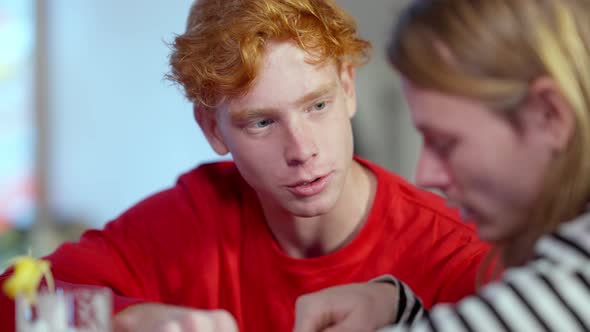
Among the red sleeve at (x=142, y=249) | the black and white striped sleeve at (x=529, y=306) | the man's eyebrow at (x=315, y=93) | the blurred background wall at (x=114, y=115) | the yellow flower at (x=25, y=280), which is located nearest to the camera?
the black and white striped sleeve at (x=529, y=306)

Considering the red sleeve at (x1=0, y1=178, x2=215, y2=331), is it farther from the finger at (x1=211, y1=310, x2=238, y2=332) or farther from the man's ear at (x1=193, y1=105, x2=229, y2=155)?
the finger at (x1=211, y1=310, x2=238, y2=332)

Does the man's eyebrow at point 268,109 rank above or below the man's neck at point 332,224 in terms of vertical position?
above

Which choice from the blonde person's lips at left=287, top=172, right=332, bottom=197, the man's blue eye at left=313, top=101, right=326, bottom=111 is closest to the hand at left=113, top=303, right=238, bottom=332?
the blonde person's lips at left=287, top=172, right=332, bottom=197

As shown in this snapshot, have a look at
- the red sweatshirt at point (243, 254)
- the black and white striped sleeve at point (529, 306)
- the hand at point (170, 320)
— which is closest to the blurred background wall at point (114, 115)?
the red sweatshirt at point (243, 254)

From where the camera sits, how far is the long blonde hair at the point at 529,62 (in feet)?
2.40

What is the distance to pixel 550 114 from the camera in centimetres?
74

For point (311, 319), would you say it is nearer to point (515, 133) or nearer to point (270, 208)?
point (515, 133)

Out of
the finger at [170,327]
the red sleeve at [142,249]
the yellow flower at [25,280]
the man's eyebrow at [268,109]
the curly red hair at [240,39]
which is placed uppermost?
the curly red hair at [240,39]

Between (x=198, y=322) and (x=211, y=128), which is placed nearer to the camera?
(x=198, y=322)

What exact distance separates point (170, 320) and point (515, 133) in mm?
465

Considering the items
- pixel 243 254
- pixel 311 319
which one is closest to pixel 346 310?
pixel 311 319

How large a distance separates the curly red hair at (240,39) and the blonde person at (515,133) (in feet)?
1.19

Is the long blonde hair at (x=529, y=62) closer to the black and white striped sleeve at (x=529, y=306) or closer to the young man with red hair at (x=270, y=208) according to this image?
the black and white striped sleeve at (x=529, y=306)

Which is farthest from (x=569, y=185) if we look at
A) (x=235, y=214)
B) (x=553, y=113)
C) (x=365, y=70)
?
(x=365, y=70)
